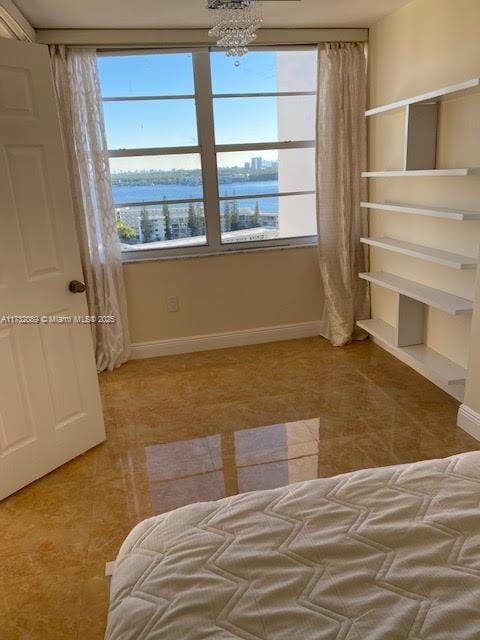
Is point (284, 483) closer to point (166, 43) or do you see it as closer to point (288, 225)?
point (288, 225)

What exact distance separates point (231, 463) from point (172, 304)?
69.1 inches

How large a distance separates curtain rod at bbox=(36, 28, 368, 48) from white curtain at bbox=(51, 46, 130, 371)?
80mm

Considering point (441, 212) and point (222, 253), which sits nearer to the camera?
point (441, 212)

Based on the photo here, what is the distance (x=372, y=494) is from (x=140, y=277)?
2.91m

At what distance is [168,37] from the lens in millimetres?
3363

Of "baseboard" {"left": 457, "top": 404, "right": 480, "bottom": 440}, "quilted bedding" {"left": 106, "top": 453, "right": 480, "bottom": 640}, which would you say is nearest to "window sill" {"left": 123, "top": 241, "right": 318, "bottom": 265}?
"baseboard" {"left": 457, "top": 404, "right": 480, "bottom": 440}

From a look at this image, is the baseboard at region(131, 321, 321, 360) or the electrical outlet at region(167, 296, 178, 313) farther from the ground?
the electrical outlet at region(167, 296, 178, 313)

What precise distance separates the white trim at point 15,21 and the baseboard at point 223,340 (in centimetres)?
224

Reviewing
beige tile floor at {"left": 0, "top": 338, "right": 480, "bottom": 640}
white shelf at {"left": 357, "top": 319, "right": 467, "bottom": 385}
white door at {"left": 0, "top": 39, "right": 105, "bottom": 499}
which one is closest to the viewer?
beige tile floor at {"left": 0, "top": 338, "right": 480, "bottom": 640}

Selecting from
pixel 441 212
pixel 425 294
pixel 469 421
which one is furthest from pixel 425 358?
pixel 441 212

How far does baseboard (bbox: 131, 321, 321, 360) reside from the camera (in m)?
3.98

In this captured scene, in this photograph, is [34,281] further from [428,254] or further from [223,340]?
[428,254]

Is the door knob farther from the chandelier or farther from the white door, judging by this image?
the chandelier

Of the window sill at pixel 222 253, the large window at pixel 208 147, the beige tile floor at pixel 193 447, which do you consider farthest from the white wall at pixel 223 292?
the beige tile floor at pixel 193 447
